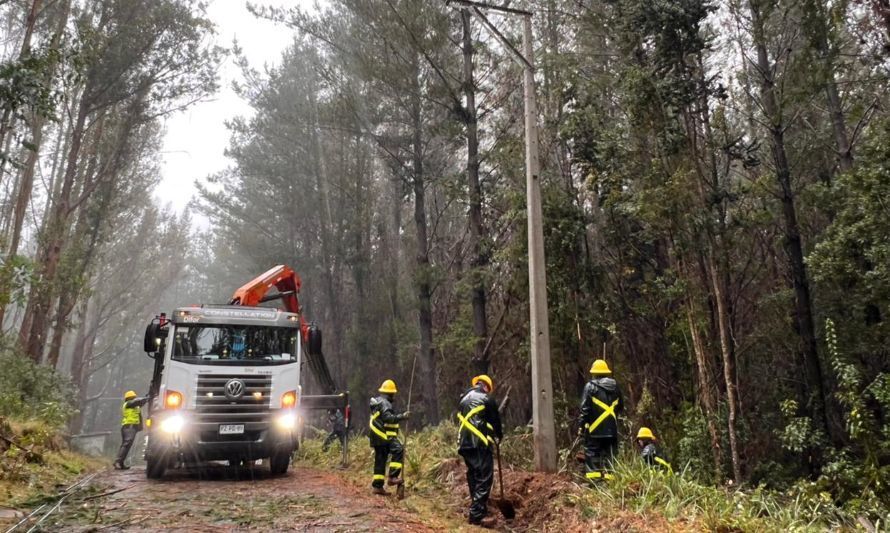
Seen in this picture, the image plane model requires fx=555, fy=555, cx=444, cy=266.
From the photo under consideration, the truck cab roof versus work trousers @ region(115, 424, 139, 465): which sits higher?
the truck cab roof

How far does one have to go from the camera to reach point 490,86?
→ 14594 millimetres

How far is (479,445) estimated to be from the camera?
6555 mm

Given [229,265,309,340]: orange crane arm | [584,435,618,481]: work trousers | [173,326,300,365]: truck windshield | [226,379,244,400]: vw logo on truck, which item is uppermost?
[229,265,309,340]: orange crane arm

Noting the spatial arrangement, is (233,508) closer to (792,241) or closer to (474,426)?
(474,426)

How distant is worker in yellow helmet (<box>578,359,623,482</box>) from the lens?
7086 mm

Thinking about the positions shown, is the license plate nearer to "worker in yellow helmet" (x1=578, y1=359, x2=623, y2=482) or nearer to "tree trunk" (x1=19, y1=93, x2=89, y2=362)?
"worker in yellow helmet" (x1=578, y1=359, x2=623, y2=482)

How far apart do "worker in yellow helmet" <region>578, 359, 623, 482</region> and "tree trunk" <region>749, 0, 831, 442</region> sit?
545 centimetres

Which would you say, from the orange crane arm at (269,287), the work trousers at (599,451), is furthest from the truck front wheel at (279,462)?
the work trousers at (599,451)

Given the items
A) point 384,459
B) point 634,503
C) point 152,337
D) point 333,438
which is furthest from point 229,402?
point 333,438

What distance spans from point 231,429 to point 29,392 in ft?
30.5

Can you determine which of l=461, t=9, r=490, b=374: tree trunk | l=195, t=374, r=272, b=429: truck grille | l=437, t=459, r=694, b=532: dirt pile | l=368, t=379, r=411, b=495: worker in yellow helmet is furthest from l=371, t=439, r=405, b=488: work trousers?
l=461, t=9, r=490, b=374: tree trunk

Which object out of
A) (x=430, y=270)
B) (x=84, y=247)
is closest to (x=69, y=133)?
(x=84, y=247)

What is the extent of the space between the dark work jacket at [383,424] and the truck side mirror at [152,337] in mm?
4566

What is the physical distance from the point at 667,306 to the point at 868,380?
13.8ft
